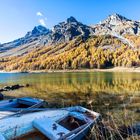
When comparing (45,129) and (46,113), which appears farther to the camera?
(46,113)

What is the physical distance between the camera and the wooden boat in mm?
15180

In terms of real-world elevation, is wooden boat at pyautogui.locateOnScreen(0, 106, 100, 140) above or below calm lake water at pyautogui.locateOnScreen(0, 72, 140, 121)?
above

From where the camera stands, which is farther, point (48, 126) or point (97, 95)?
point (97, 95)

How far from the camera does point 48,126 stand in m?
16.4

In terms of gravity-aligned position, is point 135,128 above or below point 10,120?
below

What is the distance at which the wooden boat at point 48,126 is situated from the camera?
49.8 ft

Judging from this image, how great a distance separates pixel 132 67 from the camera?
178m

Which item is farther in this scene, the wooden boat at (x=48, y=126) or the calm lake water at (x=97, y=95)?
the calm lake water at (x=97, y=95)

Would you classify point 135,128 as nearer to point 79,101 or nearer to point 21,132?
point 21,132

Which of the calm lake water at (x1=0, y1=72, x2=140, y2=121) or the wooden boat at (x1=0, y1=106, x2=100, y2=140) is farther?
the calm lake water at (x1=0, y1=72, x2=140, y2=121)

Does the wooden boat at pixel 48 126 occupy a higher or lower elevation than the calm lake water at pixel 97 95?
higher

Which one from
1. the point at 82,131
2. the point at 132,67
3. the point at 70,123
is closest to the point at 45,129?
the point at 82,131

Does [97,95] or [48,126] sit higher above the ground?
[48,126]

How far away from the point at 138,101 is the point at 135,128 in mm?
15289
